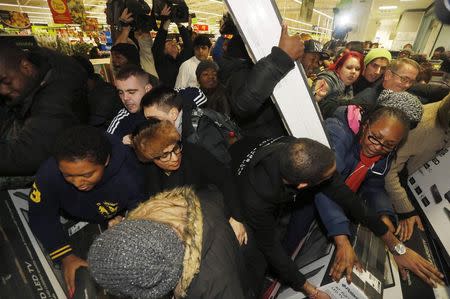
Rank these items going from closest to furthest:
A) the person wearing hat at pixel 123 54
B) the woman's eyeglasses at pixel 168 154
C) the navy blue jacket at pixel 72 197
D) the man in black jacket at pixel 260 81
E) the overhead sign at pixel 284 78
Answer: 1. the overhead sign at pixel 284 78
2. the man in black jacket at pixel 260 81
3. the navy blue jacket at pixel 72 197
4. the woman's eyeglasses at pixel 168 154
5. the person wearing hat at pixel 123 54

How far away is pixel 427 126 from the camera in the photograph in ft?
5.72

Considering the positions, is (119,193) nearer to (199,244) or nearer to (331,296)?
(199,244)

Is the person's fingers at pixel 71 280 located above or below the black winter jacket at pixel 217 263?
below

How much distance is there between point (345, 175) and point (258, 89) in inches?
39.6

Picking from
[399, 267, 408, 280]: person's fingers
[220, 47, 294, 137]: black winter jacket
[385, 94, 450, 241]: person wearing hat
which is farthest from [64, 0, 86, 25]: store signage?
[399, 267, 408, 280]: person's fingers

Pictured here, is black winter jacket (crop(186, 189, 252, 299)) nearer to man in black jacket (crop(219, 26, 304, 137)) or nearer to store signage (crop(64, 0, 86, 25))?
man in black jacket (crop(219, 26, 304, 137))

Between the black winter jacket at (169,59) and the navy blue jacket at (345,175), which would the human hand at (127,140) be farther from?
the black winter jacket at (169,59)

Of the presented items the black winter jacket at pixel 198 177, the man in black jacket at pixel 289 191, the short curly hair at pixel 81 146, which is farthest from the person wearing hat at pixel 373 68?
the short curly hair at pixel 81 146

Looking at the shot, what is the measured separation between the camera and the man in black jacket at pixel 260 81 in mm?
1151

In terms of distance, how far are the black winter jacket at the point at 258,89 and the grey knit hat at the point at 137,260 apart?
82 centimetres

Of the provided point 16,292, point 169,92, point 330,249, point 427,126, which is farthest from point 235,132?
point 16,292

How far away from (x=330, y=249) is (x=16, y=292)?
177 centimetres

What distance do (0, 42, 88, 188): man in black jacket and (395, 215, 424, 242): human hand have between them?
7.49 feet

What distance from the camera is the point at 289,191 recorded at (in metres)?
1.42
